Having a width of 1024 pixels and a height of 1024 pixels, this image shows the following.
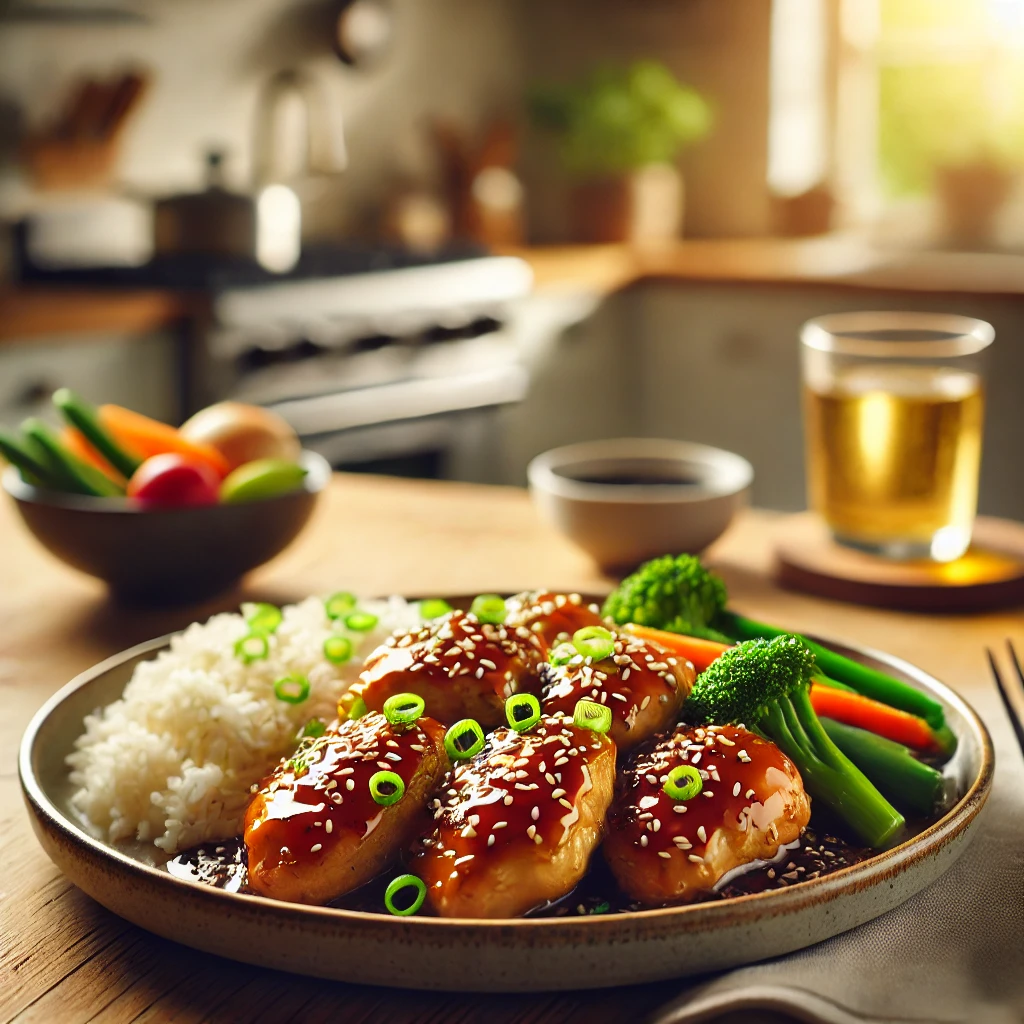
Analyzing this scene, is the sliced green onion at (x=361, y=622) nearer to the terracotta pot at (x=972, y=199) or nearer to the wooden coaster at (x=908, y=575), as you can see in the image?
the wooden coaster at (x=908, y=575)

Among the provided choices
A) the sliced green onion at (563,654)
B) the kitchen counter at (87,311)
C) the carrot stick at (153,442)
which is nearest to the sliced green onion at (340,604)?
the sliced green onion at (563,654)

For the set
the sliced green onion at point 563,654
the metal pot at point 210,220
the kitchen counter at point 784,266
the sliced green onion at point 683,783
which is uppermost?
the metal pot at point 210,220

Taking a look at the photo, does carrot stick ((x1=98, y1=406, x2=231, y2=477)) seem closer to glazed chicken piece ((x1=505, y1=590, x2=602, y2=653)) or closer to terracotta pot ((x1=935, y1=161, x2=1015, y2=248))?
glazed chicken piece ((x1=505, y1=590, x2=602, y2=653))

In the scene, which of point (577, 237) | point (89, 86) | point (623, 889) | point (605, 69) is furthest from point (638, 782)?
point (605, 69)

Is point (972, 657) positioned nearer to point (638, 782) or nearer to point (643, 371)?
point (638, 782)

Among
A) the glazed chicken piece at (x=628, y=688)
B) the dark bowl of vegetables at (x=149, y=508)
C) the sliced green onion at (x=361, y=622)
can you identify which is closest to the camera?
the glazed chicken piece at (x=628, y=688)

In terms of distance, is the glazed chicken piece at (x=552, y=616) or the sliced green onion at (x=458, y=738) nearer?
the sliced green onion at (x=458, y=738)
